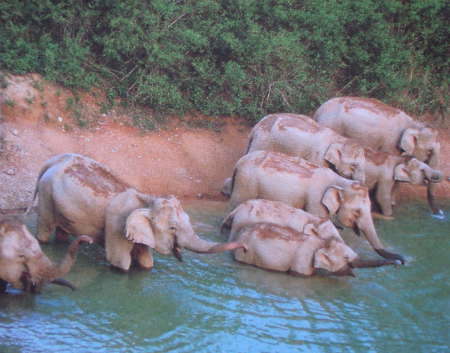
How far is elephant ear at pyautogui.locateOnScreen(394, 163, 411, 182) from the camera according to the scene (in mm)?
12180

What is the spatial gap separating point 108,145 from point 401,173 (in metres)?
5.55

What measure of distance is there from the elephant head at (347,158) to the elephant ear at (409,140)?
1.70m

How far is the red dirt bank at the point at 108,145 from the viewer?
11.5 meters

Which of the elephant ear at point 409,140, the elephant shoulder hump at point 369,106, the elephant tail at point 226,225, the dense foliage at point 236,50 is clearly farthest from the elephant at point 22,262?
the elephant ear at point 409,140

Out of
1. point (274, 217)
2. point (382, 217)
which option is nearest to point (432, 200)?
point (382, 217)

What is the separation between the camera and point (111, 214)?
330 inches

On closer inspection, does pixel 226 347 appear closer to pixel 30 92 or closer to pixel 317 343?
pixel 317 343

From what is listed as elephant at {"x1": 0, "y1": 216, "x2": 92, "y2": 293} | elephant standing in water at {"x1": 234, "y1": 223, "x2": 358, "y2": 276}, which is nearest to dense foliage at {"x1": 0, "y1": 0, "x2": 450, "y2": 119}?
elephant standing in water at {"x1": 234, "y1": 223, "x2": 358, "y2": 276}

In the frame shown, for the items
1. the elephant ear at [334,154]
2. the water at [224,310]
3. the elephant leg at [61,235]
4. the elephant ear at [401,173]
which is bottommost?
the water at [224,310]

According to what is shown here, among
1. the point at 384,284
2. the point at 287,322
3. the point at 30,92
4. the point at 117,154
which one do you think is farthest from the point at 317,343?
the point at 30,92

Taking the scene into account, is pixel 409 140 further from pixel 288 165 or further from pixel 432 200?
pixel 288 165

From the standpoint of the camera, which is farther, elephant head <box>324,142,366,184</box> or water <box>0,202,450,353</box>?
elephant head <box>324,142,366,184</box>

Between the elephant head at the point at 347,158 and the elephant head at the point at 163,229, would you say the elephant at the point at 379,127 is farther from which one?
the elephant head at the point at 163,229

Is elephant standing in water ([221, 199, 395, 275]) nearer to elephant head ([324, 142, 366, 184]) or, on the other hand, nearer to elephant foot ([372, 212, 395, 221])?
elephant head ([324, 142, 366, 184])
